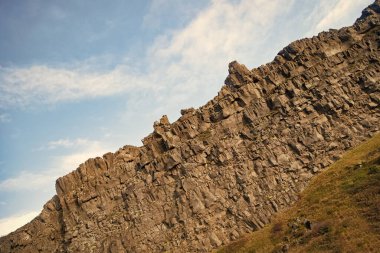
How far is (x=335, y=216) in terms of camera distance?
45.9 m

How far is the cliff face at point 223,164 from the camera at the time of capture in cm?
6050

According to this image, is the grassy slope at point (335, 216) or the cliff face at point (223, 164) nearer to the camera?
the grassy slope at point (335, 216)

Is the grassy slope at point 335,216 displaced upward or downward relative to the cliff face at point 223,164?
downward

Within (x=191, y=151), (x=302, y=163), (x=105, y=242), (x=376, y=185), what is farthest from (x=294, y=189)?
(x=105, y=242)

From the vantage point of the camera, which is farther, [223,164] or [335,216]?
[223,164]

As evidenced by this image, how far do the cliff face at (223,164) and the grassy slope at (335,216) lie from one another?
327cm

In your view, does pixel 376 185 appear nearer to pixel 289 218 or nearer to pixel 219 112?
pixel 289 218

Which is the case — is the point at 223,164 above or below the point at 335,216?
above

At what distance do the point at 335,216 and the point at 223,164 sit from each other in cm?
2541

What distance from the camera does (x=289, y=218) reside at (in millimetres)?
54344

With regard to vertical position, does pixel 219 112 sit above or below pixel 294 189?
above

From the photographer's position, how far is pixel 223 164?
66.9 metres

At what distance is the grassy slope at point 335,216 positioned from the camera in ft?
128

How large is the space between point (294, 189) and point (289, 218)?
8878 millimetres
